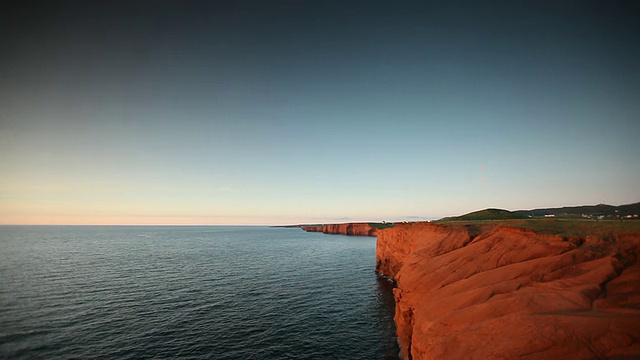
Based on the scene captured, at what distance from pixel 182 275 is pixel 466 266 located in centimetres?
5729

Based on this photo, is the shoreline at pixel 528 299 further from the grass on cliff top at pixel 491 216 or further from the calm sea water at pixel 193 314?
the grass on cliff top at pixel 491 216

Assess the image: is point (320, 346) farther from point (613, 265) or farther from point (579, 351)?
point (613, 265)

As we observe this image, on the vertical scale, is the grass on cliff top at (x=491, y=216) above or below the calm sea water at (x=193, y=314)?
above

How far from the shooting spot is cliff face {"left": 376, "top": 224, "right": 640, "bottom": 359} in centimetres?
1145

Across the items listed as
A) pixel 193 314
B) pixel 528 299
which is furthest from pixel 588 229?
pixel 193 314

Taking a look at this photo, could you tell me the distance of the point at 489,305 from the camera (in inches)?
615

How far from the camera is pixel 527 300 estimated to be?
48.4 ft

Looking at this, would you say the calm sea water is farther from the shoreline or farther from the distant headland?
the distant headland

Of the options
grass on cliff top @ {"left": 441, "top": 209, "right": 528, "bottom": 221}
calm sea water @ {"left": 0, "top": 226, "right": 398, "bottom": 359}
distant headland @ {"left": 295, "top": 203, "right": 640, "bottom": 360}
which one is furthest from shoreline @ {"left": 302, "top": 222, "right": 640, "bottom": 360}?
grass on cliff top @ {"left": 441, "top": 209, "right": 528, "bottom": 221}

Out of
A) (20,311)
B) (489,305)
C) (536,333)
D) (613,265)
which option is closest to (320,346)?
(489,305)

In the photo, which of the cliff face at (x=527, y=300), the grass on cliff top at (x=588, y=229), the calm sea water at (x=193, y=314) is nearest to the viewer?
the cliff face at (x=527, y=300)

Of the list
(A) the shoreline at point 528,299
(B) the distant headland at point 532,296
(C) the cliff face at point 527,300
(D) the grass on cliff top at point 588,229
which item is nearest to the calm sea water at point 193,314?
(A) the shoreline at point 528,299

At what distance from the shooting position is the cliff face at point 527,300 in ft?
37.6

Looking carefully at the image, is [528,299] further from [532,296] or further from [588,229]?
[588,229]
